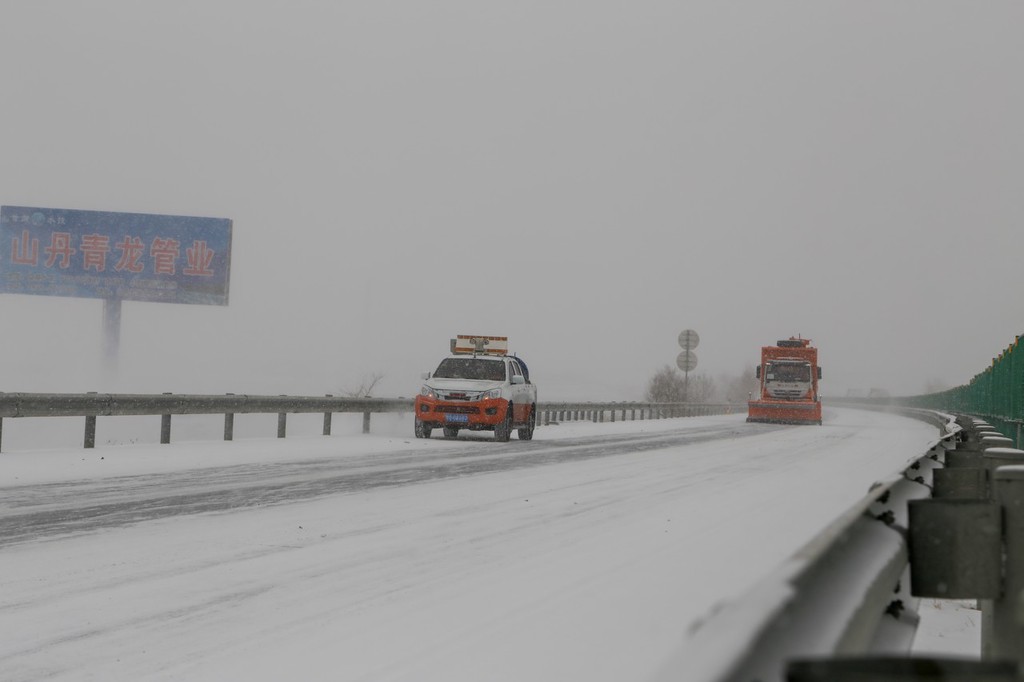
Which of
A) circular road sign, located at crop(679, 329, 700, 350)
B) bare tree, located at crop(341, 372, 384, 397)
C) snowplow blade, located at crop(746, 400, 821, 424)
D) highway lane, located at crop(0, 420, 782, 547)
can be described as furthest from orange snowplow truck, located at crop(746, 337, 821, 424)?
highway lane, located at crop(0, 420, 782, 547)

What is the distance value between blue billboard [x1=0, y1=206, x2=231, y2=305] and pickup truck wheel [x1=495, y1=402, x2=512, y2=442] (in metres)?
20.5

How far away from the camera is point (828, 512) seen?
11828 millimetres

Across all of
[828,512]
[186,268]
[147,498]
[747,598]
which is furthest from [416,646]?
[186,268]

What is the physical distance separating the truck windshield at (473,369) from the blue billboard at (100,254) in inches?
753

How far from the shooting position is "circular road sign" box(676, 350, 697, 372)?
54.8 metres

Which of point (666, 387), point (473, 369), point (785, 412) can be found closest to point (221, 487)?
point (473, 369)

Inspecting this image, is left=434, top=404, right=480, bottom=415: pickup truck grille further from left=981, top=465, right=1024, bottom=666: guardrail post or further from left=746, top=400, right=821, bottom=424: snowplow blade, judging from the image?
left=746, top=400, right=821, bottom=424: snowplow blade

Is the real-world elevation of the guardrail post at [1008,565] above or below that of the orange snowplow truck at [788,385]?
below

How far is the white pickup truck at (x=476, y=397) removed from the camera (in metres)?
23.7

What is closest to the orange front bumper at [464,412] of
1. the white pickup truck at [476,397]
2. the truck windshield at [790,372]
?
the white pickup truck at [476,397]

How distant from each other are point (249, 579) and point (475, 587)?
136 centimetres

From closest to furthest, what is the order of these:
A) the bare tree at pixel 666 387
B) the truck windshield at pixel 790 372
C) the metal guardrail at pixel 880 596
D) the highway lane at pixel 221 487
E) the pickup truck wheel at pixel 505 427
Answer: the metal guardrail at pixel 880 596 → the highway lane at pixel 221 487 → the pickup truck wheel at pixel 505 427 → the truck windshield at pixel 790 372 → the bare tree at pixel 666 387

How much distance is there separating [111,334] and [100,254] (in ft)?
9.39

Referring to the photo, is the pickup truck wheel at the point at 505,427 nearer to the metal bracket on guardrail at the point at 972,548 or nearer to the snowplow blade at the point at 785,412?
the metal bracket on guardrail at the point at 972,548
